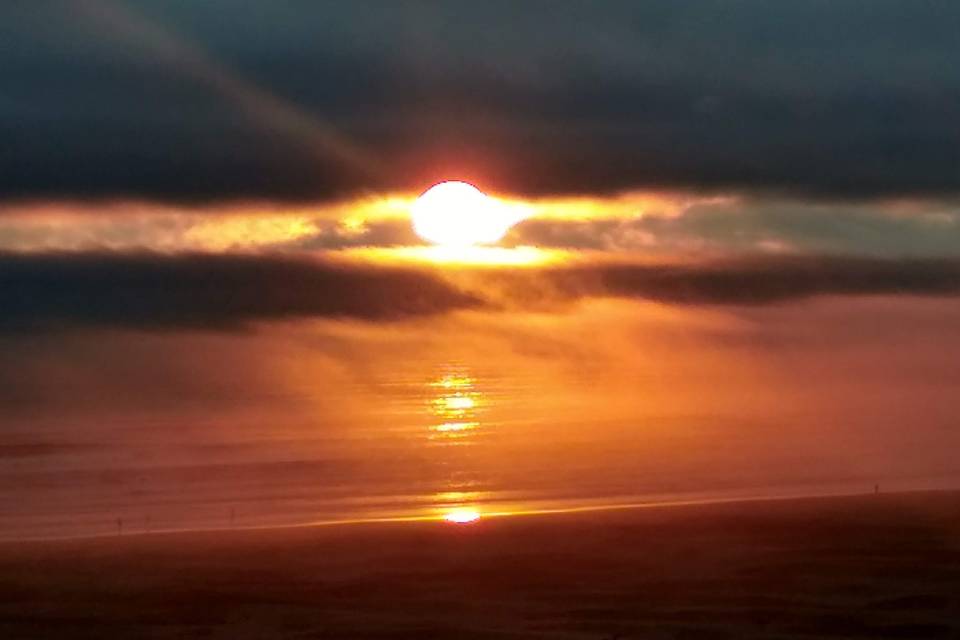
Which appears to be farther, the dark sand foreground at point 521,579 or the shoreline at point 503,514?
the shoreline at point 503,514

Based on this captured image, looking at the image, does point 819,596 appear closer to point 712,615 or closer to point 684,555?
point 712,615

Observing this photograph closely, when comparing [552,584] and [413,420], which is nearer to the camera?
[552,584]

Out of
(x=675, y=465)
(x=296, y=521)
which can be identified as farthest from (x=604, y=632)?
(x=675, y=465)

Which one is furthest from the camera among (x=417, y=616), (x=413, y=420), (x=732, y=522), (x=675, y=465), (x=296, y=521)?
(x=413, y=420)

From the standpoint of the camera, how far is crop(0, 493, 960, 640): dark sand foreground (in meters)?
14.5

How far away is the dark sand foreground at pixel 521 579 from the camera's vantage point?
14.5 metres

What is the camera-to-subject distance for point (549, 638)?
545 inches

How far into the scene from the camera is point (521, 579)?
55.5ft

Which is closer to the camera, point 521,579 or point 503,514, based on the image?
point 521,579

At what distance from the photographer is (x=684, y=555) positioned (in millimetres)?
18266

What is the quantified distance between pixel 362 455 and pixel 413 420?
40.4 ft

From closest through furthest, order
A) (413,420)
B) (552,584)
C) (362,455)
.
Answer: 1. (552,584)
2. (362,455)
3. (413,420)

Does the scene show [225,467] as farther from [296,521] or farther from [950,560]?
[950,560]

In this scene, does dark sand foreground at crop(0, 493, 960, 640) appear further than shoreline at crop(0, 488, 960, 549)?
No
